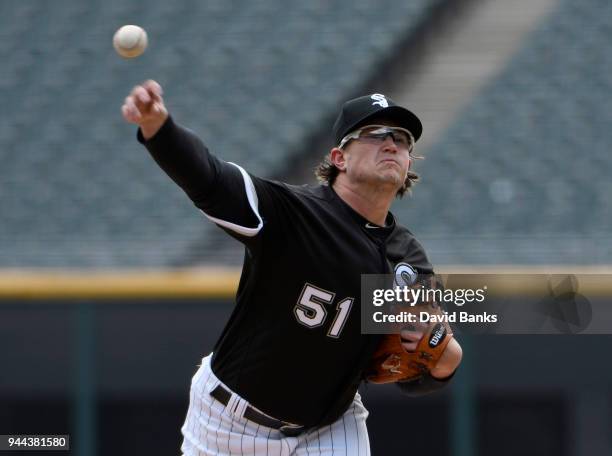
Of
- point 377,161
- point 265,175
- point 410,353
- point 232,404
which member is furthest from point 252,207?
point 265,175

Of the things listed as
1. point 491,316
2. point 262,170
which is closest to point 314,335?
point 491,316

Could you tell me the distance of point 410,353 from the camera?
2.95 metres

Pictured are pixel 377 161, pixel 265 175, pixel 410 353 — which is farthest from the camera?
pixel 265 175

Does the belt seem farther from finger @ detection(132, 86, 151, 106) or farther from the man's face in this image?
finger @ detection(132, 86, 151, 106)

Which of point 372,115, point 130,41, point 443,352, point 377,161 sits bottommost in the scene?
point 443,352

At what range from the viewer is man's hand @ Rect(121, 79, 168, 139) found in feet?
7.48

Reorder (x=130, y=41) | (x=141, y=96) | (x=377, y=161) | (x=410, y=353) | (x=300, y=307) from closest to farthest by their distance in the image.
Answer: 1. (x=141, y=96)
2. (x=130, y=41)
3. (x=300, y=307)
4. (x=377, y=161)
5. (x=410, y=353)

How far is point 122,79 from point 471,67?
1905 mm

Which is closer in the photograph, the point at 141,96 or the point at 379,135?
the point at 141,96

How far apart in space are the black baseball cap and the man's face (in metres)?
0.03

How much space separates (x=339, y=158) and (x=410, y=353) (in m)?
0.58

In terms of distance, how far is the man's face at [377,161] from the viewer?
9.29 ft

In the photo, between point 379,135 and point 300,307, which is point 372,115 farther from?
point 300,307

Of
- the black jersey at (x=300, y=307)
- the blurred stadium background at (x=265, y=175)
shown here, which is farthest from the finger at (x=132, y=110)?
the blurred stadium background at (x=265, y=175)
